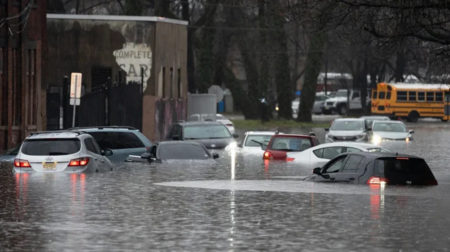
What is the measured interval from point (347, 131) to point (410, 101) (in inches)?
1572

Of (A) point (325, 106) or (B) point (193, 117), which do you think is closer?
(B) point (193, 117)

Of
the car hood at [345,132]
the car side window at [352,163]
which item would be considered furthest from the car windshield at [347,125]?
the car side window at [352,163]

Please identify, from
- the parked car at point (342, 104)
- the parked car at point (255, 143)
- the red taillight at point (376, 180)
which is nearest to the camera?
the red taillight at point (376, 180)

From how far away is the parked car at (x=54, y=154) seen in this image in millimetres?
29125

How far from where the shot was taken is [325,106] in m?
116

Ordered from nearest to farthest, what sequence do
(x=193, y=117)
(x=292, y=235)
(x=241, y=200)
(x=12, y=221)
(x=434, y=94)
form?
(x=292, y=235) < (x=12, y=221) < (x=241, y=200) < (x=193, y=117) < (x=434, y=94)

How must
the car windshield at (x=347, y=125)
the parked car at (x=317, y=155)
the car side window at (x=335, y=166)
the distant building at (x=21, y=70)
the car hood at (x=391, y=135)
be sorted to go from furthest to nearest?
1. the car hood at (x=391, y=135)
2. the car windshield at (x=347, y=125)
3. the distant building at (x=21, y=70)
4. the parked car at (x=317, y=155)
5. the car side window at (x=335, y=166)

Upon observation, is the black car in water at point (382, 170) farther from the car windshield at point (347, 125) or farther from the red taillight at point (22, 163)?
the car windshield at point (347, 125)

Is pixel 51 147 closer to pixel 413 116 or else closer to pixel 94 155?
pixel 94 155

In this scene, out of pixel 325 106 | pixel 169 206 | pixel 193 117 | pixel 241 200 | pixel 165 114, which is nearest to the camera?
pixel 169 206

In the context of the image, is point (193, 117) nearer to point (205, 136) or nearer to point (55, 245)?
point (205, 136)

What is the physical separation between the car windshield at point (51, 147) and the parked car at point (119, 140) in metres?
6.34

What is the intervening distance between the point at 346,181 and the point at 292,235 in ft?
30.6

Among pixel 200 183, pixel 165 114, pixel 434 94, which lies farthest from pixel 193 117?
pixel 200 183
